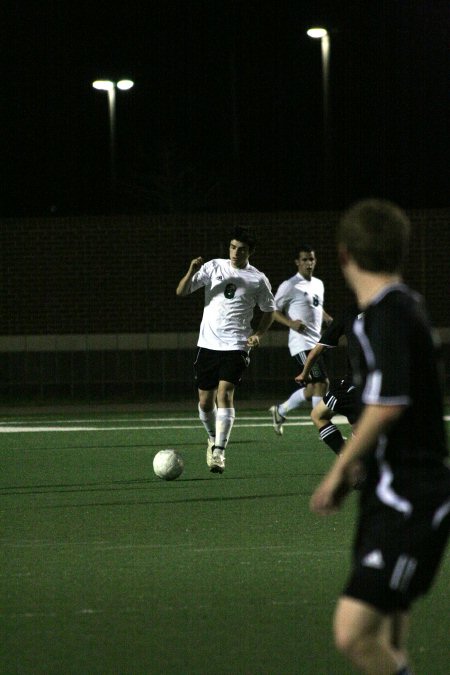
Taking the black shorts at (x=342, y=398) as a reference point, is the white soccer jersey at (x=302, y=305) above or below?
above

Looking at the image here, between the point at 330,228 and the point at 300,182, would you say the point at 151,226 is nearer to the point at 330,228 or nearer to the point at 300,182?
the point at 330,228

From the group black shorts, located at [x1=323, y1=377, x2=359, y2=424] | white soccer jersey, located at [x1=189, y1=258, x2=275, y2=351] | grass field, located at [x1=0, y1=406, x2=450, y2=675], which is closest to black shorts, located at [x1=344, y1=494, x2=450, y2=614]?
grass field, located at [x1=0, y1=406, x2=450, y2=675]

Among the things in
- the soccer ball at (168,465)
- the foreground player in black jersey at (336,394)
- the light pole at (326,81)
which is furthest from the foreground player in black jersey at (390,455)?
the light pole at (326,81)

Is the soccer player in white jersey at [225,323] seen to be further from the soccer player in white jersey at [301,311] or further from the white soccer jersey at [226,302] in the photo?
the soccer player in white jersey at [301,311]

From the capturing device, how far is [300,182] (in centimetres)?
5062

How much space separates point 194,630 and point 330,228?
19.4 meters

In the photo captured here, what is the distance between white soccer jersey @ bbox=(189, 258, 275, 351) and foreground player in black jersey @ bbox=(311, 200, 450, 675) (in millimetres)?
8603

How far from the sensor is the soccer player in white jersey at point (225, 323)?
40.8ft

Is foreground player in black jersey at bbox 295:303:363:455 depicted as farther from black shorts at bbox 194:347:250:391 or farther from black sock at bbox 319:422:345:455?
black shorts at bbox 194:347:250:391

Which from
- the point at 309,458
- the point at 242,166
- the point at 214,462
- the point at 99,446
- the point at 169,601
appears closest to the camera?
the point at 169,601

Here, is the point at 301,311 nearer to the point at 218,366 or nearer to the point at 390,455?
the point at 218,366

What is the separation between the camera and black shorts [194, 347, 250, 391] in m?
12.4

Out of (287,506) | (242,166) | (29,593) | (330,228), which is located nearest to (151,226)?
(330,228)

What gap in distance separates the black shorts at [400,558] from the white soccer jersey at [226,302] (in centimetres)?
866
